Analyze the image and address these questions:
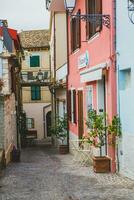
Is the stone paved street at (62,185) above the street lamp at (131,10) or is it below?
below

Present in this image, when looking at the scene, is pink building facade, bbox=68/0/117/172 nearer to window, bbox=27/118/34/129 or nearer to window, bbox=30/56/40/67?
window, bbox=27/118/34/129

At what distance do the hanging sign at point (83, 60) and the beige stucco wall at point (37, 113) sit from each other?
100.0ft

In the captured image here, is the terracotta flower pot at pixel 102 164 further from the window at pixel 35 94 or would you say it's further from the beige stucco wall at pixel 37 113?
the window at pixel 35 94

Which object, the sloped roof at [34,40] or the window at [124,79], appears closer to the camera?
the window at [124,79]

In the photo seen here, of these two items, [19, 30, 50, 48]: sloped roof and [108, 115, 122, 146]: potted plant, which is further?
[19, 30, 50, 48]: sloped roof

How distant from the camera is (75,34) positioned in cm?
2231

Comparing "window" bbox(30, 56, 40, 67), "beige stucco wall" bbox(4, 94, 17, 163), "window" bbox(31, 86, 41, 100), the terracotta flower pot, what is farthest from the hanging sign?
"window" bbox(30, 56, 40, 67)

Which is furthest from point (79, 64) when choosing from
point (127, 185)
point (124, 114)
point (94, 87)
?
point (127, 185)

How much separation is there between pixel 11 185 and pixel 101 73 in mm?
4226

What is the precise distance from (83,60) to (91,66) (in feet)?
5.68

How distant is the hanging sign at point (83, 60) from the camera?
18.6m

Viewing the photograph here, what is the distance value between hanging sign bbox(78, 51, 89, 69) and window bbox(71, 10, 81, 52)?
0.71 meters

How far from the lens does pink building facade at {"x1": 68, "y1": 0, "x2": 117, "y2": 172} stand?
47.9ft

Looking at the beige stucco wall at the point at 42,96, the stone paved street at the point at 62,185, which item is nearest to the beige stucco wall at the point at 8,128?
the stone paved street at the point at 62,185
